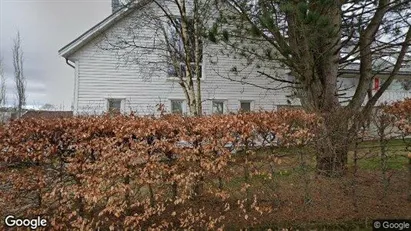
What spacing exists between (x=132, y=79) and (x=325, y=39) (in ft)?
35.0

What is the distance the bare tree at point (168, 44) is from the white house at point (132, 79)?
11 cm

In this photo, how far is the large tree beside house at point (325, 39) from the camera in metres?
5.40

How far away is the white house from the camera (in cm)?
1436

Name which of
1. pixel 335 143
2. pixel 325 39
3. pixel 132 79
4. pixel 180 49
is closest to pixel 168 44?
pixel 180 49

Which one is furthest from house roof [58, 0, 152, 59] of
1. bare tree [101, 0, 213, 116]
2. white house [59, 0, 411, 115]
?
bare tree [101, 0, 213, 116]

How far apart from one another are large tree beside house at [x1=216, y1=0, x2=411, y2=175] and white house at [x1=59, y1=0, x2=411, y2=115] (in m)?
6.40

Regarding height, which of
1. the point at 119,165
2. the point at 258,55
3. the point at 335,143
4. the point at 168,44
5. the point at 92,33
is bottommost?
the point at 119,165

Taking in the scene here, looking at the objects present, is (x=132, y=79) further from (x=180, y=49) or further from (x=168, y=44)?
(x=168, y=44)

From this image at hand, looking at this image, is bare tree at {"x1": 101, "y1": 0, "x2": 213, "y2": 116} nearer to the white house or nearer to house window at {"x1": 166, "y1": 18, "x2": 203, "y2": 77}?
house window at {"x1": 166, "y1": 18, "x2": 203, "y2": 77}

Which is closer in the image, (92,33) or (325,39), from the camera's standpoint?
(325,39)

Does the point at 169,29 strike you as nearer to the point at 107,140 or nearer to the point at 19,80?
the point at 107,140

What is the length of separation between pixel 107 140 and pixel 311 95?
4.99m

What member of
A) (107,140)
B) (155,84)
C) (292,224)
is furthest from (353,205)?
(155,84)

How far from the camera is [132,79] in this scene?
15.1 m
